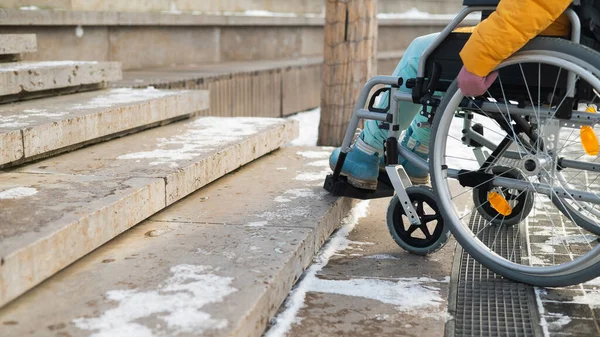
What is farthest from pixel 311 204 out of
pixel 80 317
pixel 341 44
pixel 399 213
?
pixel 341 44

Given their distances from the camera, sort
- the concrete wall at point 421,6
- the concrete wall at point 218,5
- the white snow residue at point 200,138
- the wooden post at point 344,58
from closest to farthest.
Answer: the white snow residue at point 200,138
the wooden post at point 344,58
the concrete wall at point 218,5
the concrete wall at point 421,6

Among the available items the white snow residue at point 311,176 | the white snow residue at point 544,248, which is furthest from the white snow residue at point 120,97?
the white snow residue at point 544,248

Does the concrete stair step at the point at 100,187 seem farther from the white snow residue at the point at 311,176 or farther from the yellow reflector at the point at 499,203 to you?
the yellow reflector at the point at 499,203

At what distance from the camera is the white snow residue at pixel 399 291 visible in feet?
7.66

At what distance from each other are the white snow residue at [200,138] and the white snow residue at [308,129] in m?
1.10

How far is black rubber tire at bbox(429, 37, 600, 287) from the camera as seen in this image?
2184 mm

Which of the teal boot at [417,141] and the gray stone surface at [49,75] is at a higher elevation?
the gray stone surface at [49,75]

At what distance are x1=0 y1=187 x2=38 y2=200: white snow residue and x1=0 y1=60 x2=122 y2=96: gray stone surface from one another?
1276 millimetres

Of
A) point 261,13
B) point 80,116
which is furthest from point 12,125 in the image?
point 261,13

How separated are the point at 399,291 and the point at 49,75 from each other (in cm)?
242

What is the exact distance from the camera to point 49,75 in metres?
4.12

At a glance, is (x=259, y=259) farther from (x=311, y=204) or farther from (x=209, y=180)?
(x=209, y=180)

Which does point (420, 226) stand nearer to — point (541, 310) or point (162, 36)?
point (541, 310)

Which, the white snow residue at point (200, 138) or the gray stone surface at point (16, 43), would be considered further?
the gray stone surface at point (16, 43)
